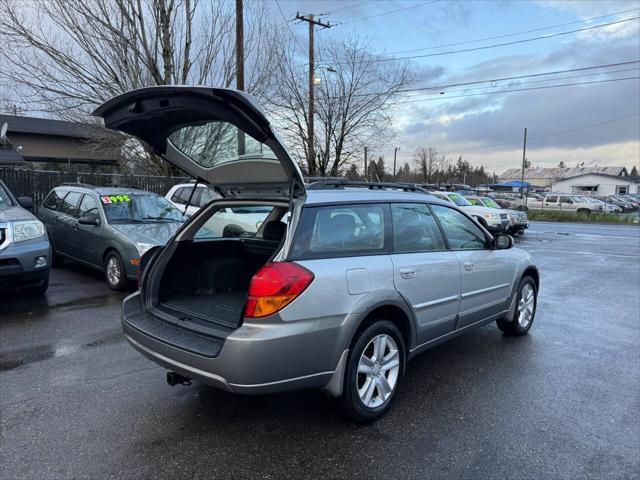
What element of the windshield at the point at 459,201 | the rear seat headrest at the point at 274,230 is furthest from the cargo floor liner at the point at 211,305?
the windshield at the point at 459,201

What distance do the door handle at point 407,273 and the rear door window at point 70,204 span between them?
6.76 meters

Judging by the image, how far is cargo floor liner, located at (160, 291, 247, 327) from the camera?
11.2 ft

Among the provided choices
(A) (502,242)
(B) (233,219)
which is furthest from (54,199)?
(A) (502,242)

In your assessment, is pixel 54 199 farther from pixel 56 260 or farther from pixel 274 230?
pixel 274 230

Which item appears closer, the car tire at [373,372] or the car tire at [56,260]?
the car tire at [373,372]

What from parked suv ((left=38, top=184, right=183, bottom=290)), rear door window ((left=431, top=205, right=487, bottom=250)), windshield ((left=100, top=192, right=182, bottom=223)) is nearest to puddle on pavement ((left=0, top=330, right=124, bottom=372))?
parked suv ((left=38, top=184, right=183, bottom=290))

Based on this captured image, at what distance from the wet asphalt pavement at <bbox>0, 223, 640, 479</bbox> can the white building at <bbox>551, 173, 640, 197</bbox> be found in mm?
78249

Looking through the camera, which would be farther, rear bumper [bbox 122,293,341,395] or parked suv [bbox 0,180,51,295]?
parked suv [bbox 0,180,51,295]

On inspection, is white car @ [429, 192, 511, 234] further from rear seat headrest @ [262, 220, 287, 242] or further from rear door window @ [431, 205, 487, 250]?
rear seat headrest @ [262, 220, 287, 242]

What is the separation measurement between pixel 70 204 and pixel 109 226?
5.78ft

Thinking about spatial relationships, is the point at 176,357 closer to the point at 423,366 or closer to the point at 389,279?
the point at 389,279

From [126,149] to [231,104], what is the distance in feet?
46.1

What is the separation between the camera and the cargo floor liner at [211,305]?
11.2 ft

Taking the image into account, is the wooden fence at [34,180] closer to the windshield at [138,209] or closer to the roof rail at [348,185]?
the windshield at [138,209]
